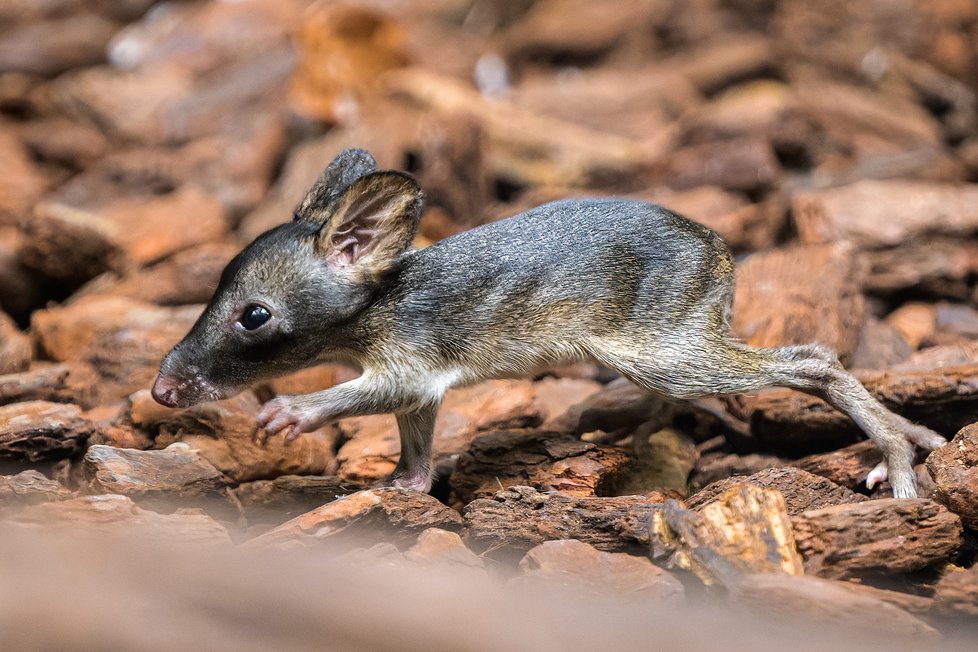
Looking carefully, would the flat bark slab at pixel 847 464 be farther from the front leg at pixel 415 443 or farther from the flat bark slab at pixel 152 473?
the flat bark slab at pixel 152 473

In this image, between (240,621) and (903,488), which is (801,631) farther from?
(903,488)

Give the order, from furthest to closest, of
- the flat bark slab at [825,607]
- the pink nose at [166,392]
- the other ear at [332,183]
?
the other ear at [332,183] < the pink nose at [166,392] < the flat bark slab at [825,607]

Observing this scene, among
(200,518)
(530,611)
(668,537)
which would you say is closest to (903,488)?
(668,537)

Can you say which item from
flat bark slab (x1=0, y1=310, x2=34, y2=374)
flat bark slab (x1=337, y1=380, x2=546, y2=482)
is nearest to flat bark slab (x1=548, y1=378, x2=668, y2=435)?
flat bark slab (x1=337, y1=380, x2=546, y2=482)

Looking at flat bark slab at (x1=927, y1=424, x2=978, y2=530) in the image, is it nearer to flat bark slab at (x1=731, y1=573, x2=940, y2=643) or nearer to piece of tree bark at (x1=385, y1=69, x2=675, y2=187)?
flat bark slab at (x1=731, y1=573, x2=940, y2=643)

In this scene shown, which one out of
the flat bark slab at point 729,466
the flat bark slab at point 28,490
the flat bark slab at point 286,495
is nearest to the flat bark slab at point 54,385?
the flat bark slab at point 28,490

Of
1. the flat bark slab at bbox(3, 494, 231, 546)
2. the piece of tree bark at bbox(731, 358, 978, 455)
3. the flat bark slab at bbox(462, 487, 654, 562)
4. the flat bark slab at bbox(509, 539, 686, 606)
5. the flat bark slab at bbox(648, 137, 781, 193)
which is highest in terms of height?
the flat bark slab at bbox(648, 137, 781, 193)

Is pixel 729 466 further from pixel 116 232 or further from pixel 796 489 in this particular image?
pixel 116 232
